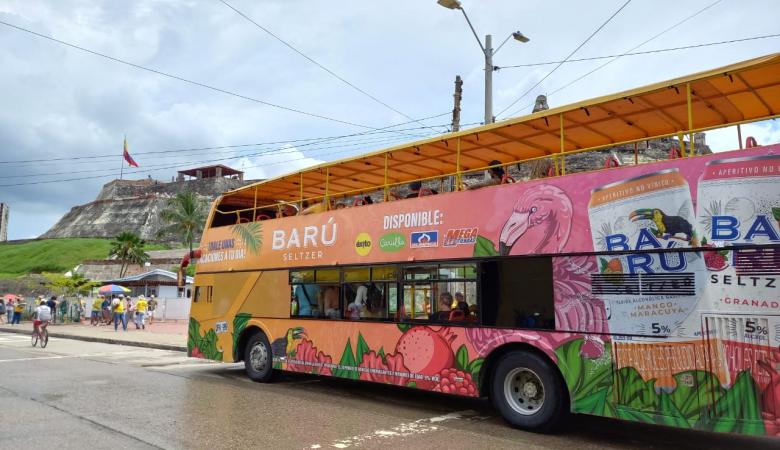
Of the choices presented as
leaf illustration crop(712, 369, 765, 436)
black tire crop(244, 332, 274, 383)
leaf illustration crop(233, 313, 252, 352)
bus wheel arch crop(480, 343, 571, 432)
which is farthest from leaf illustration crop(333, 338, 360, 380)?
leaf illustration crop(712, 369, 765, 436)

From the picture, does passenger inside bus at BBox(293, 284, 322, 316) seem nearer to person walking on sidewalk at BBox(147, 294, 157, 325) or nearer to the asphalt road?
the asphalt road

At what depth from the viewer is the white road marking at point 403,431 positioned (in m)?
6.00

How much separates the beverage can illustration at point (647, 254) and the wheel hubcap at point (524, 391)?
1187 millimetres

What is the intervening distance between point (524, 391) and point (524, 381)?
0.39 ft

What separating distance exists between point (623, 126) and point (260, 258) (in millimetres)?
6916

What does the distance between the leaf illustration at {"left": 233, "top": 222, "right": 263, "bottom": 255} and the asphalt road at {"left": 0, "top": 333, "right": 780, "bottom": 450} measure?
2.59 meters

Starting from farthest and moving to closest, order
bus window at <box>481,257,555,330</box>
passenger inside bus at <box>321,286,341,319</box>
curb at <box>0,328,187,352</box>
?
curb at <box>0,328,187,352</box> → passenger inside bus at <box>321,286,341,319</box> → bus window at <box>481,257,555,330</box>

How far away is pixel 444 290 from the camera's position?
7.92 m

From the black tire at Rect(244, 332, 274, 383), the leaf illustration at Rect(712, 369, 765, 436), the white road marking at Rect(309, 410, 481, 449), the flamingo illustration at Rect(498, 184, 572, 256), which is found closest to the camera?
the leaf illustration at Rect(712, 369, 765, 436)

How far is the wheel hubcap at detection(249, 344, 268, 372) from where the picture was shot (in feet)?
35.1

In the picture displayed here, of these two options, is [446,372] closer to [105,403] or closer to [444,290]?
[444,290]

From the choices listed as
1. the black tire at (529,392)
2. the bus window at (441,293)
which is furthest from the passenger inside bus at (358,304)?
the black tire at (529,392)

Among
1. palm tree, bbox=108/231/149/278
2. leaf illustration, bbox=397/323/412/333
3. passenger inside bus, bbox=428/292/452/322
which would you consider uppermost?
palm tree, bbox=108/231/149/278

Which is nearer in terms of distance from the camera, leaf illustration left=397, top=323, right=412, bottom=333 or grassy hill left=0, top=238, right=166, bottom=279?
leaf illustration left=397, top=323, right=412, bottom=333
